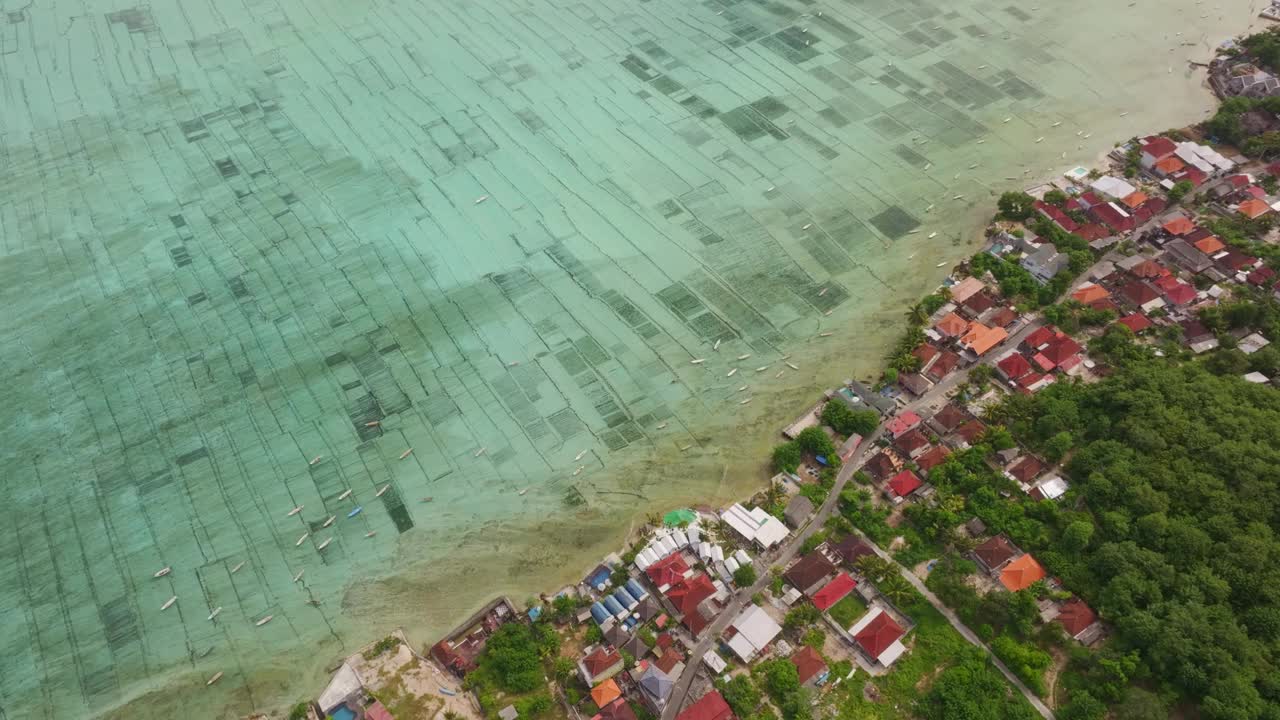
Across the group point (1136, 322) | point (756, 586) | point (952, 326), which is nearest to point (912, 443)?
point (952, 326)

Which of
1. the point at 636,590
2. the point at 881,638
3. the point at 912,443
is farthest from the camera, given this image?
the point at 912,443

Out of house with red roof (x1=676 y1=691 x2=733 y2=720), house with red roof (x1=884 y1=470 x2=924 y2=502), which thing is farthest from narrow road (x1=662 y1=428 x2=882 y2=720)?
house with red roof (x1=884 y1=470 x2=924 y2=502)

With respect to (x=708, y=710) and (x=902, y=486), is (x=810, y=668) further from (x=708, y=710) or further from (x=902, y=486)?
(x=902, y=486)

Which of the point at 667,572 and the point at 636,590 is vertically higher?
the point at 667,572

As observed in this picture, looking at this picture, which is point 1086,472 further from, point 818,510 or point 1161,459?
point 818,510

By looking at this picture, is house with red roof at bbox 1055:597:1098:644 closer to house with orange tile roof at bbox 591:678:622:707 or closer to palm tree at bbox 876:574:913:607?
palm tree at bbox 876:574:913:607

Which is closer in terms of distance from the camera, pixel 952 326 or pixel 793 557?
pixel 793 557
